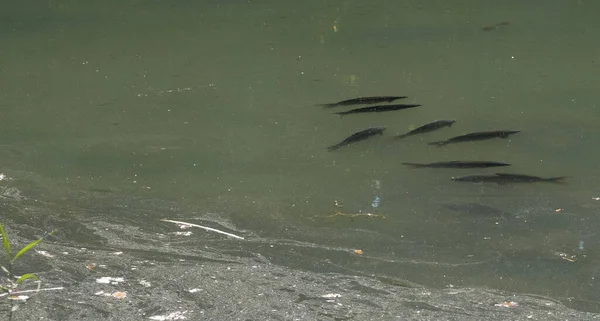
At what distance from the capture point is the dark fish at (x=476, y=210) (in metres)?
5.19

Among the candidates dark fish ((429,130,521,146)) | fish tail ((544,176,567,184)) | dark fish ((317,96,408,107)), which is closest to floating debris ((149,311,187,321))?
fish tail ((544,176,567,184))

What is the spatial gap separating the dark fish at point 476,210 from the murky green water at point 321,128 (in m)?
0.06

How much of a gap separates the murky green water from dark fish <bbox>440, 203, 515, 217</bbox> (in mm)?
57

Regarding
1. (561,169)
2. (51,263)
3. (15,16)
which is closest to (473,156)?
(561,169)

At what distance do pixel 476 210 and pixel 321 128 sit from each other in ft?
5.75

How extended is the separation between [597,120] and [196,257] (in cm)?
364

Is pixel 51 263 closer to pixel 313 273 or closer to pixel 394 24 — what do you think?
pixel 313 273

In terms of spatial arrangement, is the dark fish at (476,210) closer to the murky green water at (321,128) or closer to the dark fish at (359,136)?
the murky green water at (321,128)

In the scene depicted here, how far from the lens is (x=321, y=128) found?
21.7ft

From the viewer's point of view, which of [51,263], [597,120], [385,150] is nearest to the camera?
[51,263]

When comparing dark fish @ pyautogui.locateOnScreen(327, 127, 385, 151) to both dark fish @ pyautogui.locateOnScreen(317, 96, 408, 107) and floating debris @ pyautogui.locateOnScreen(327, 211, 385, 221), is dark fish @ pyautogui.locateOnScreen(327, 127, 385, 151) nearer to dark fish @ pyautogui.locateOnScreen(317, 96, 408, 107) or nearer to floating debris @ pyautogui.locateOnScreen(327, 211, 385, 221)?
dark fish @ pyautogui.locateOnScreen(317, 96, 408, 107)

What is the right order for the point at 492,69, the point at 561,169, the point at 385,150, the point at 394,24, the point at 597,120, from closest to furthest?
the point at 561,169, the point at 385,150, the point at 597,120, the point at 492,69, the point at 394,24

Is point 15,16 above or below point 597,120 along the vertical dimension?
above

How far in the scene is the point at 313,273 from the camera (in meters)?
4.39
